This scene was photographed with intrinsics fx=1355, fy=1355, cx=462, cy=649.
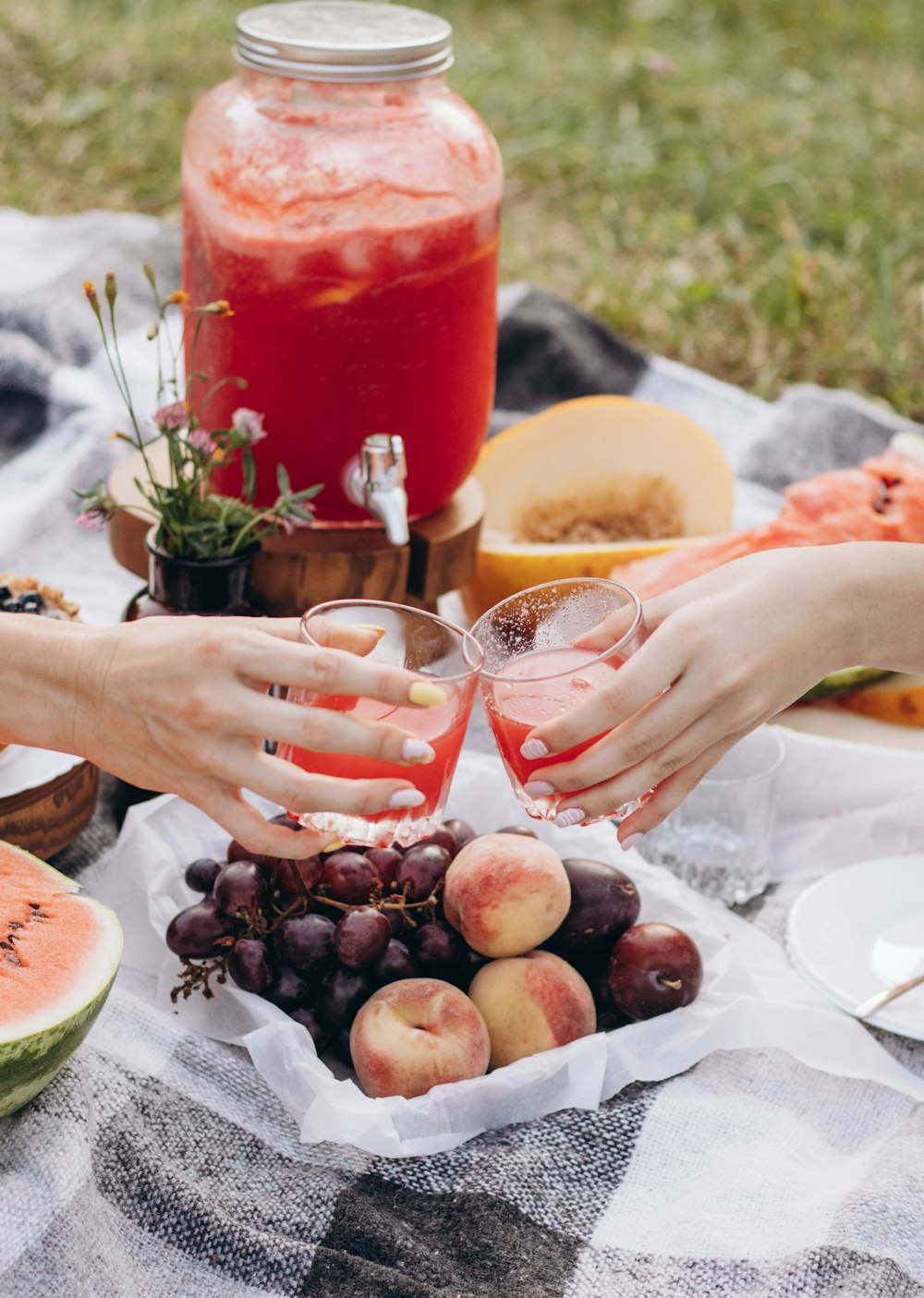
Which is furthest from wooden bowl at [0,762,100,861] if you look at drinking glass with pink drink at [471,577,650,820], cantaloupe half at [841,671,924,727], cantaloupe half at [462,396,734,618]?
cantaloupe half at [841,671,924,727]

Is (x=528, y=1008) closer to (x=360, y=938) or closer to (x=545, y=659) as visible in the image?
(x=360, y=938)

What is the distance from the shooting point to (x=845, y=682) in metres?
1.93

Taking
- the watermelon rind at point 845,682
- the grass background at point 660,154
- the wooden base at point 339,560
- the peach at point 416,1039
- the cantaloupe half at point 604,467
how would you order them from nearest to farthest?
the peach at point 416,1039 → the wooden base at point 339,560 → the watermelon rind at point 845,682 → the cantaloupe half at point 604,467 → the grass background at point 660,154

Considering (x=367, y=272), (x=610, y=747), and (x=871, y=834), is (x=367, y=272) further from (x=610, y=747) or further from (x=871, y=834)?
(x=871, y=834)

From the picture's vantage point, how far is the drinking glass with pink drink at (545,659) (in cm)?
117

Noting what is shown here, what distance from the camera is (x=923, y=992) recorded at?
1497 mm

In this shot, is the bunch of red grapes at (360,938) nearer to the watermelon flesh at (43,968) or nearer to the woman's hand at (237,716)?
the watermelon flesh at (43,968)

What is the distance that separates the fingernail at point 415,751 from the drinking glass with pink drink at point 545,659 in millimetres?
130

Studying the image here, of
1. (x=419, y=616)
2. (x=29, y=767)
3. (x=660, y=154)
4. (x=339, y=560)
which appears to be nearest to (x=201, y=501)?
(x=339, y=560)

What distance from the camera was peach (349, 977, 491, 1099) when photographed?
1.29 meters

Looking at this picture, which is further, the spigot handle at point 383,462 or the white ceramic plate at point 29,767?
the spigot handle at point 383,462

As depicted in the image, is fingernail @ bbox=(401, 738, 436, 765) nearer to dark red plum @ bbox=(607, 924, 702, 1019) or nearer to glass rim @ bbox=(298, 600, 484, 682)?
glass rim @ bbox=(298, 600, 484, 682)

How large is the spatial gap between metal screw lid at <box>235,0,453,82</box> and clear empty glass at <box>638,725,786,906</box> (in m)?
0.94

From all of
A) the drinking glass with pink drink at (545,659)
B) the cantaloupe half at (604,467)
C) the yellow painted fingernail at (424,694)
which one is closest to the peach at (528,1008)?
the drinking glass with pink drink at (545,659)
